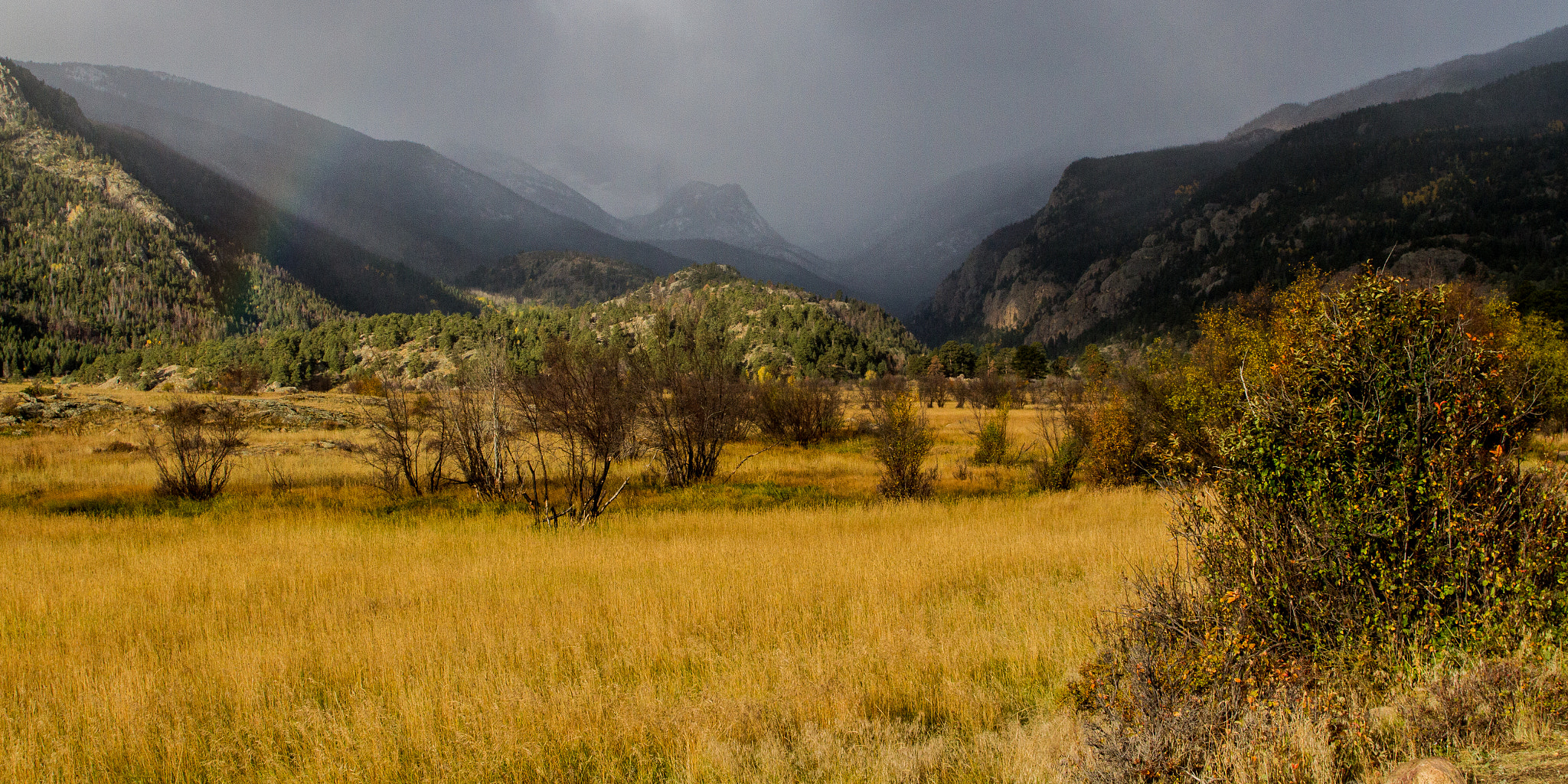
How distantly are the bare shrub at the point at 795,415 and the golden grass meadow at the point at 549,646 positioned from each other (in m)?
19.7

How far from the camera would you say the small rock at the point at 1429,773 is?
9.40 feet

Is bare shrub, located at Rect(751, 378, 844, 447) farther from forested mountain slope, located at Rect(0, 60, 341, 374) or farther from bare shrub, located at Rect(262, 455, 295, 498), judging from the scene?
forested mountain slope, located at Rect(0, 60, 341, 374)

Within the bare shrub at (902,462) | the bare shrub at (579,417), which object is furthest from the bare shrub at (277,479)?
the bare shrub at (902,462)

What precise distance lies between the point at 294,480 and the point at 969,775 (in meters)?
23.6

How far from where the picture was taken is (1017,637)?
6355mm

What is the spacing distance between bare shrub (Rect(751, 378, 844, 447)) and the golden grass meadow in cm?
1971

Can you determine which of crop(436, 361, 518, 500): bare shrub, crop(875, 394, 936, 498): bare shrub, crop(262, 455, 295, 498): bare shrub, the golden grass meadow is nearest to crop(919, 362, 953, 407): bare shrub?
crop(875, 394, 936, 498): bare shrub

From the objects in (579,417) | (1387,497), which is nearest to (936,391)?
(579,417)

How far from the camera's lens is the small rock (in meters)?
2.87

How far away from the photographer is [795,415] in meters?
34.0

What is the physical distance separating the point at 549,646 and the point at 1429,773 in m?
6.29

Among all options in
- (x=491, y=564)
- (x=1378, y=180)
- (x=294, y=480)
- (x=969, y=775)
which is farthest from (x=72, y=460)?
(x=1378, y=180)

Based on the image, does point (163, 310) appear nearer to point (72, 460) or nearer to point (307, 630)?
point (72, 460)

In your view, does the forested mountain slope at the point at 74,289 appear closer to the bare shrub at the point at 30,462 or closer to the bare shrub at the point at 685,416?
the bare shrub at the point at 30,462
